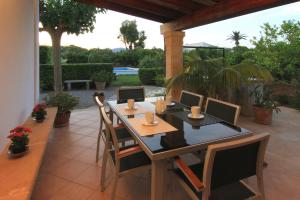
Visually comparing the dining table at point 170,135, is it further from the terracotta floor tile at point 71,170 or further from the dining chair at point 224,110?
the terracotta floor tile at point 71,170

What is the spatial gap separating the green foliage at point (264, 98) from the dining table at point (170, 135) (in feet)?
8.14

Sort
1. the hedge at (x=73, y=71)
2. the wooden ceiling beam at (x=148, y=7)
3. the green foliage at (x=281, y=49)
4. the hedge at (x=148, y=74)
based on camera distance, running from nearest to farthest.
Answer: the wooden ceiling beam at (x=148, y=7) < the green foliage at (x=281, y=49) < the hedge at (x=73, y=71) < the hedge at (x=148, y=74)

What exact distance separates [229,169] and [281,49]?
20.2 ft

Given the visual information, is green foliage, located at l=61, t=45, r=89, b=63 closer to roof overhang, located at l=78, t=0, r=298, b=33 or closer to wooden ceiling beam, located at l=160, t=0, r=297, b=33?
roof overhang, located at l=78, t=0, r=298, b=33

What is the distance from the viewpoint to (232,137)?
1.49 m

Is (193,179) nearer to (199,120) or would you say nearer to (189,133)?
(189,133)

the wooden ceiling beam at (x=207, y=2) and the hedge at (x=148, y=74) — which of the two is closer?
the wooden ceiling beam at (x=207, y=2)

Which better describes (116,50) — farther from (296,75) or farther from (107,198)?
(107,198)

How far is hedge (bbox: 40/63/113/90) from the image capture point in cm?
802

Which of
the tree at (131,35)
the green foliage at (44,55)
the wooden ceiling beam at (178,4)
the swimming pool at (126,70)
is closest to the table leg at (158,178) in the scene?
the wooden ceiling beam at (178,4)

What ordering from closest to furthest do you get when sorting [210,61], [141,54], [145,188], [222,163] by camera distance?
[222,163], [145,188], [210,61], [141,54]

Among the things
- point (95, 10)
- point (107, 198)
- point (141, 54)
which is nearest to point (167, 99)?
point (107, 198)

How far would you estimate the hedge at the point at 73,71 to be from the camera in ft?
26.3

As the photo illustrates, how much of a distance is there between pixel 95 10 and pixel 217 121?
433 cm
